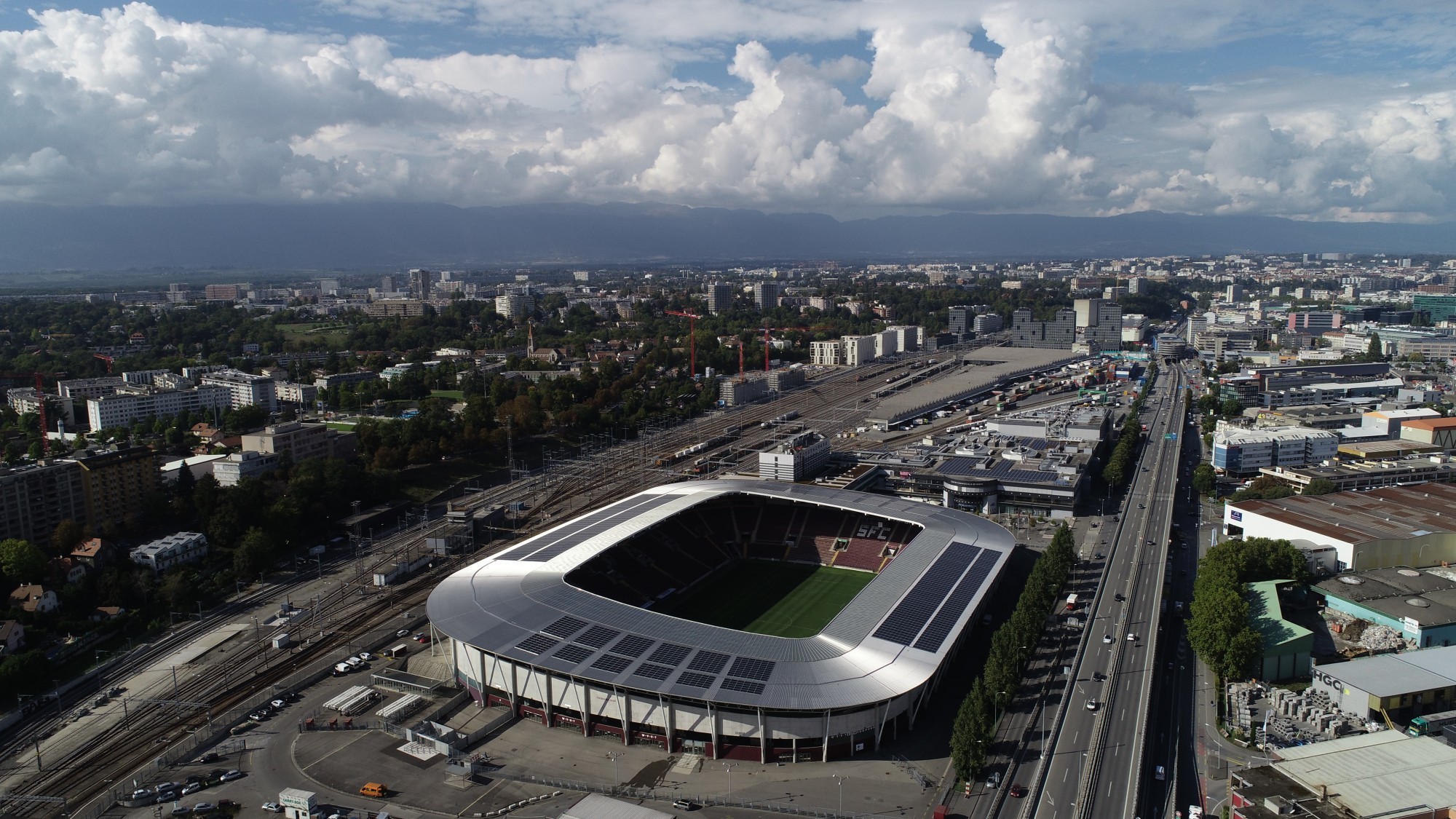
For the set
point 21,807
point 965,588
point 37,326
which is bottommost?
point 21,807

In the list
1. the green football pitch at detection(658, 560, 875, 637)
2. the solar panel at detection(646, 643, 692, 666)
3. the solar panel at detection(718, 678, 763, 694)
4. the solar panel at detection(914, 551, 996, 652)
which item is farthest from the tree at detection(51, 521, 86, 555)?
the solar panel at detection(914, 551, 996, 652)

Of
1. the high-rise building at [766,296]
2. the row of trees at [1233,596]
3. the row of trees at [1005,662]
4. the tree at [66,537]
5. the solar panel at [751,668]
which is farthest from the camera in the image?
the high-rise building at [766,296]

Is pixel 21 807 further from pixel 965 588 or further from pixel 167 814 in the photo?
pixel 965 588

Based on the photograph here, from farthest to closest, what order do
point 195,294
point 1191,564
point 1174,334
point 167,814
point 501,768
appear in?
point 195,294
point 1174,334
point 1191,564
point 501,768
point 167,814

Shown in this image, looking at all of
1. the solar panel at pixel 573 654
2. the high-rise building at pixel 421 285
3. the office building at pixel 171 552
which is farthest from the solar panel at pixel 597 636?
the high-rise building at pixel 421 285

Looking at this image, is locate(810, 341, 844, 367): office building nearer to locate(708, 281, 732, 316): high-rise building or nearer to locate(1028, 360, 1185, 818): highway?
locate(708, 281, 732, 316): high-rise building

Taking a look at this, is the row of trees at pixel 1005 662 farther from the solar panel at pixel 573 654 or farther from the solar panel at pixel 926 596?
the solar panel at pixel 573 654

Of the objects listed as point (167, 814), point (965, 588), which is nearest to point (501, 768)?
point (167, 814)
